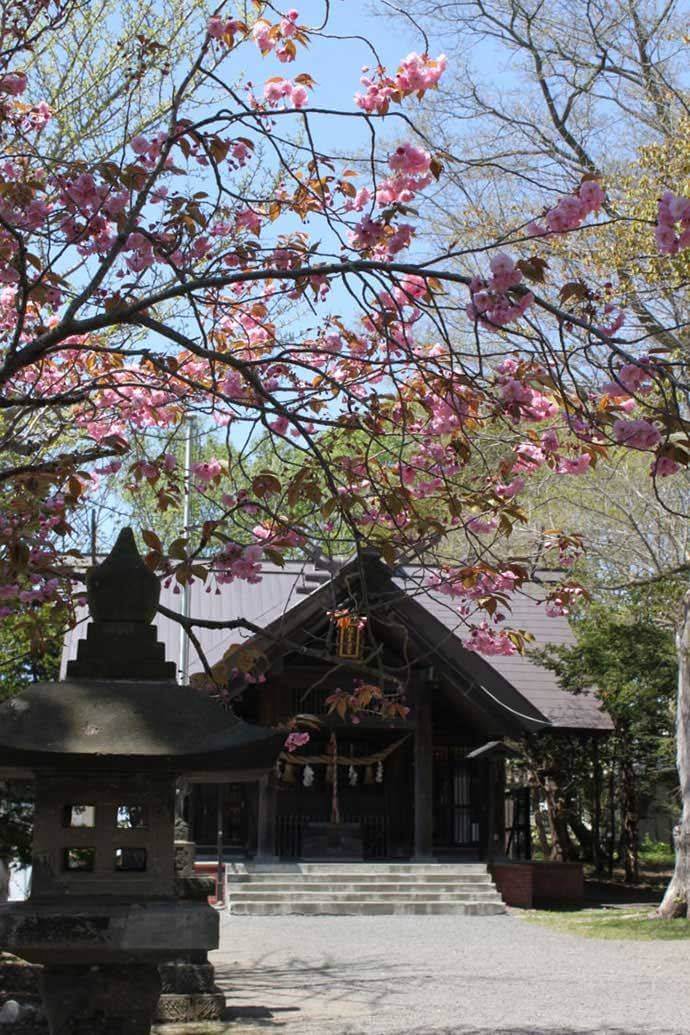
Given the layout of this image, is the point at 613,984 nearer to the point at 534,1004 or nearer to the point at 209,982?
the point at 534,1004

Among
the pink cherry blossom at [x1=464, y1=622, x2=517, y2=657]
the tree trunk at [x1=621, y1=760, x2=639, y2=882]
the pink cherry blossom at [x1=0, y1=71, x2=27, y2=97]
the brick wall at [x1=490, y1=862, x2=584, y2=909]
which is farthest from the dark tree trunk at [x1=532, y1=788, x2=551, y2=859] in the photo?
the pink cherry blossom at [x1=0, y1=71, x2=27, y2=97]

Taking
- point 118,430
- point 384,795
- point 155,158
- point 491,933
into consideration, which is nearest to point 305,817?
point 384,795

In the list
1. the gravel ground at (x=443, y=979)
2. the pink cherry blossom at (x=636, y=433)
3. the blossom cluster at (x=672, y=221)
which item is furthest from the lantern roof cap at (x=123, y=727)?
the gravel ground at (x=443, y=979)

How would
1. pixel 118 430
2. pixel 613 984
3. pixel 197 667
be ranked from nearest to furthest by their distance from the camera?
pixel 118 430 → pixel 613 984 → pixel 197 667

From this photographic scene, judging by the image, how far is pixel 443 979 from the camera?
1240 centimetres

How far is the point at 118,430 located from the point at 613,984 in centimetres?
733

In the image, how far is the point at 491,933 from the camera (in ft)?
54.6

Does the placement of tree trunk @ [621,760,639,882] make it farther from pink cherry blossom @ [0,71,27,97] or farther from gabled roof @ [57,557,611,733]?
pink cherry blossom @ [0,71,27,97]

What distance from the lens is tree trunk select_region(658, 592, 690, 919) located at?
18.1 meters

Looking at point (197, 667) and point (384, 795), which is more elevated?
point (197, 667)

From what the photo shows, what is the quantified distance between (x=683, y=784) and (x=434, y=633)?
15.2ft

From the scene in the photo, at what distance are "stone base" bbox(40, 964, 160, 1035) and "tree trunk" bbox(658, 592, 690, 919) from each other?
46.8ft

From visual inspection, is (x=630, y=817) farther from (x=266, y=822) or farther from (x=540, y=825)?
(x=266, y=822)

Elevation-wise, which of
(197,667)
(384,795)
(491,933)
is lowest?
(491,933)
